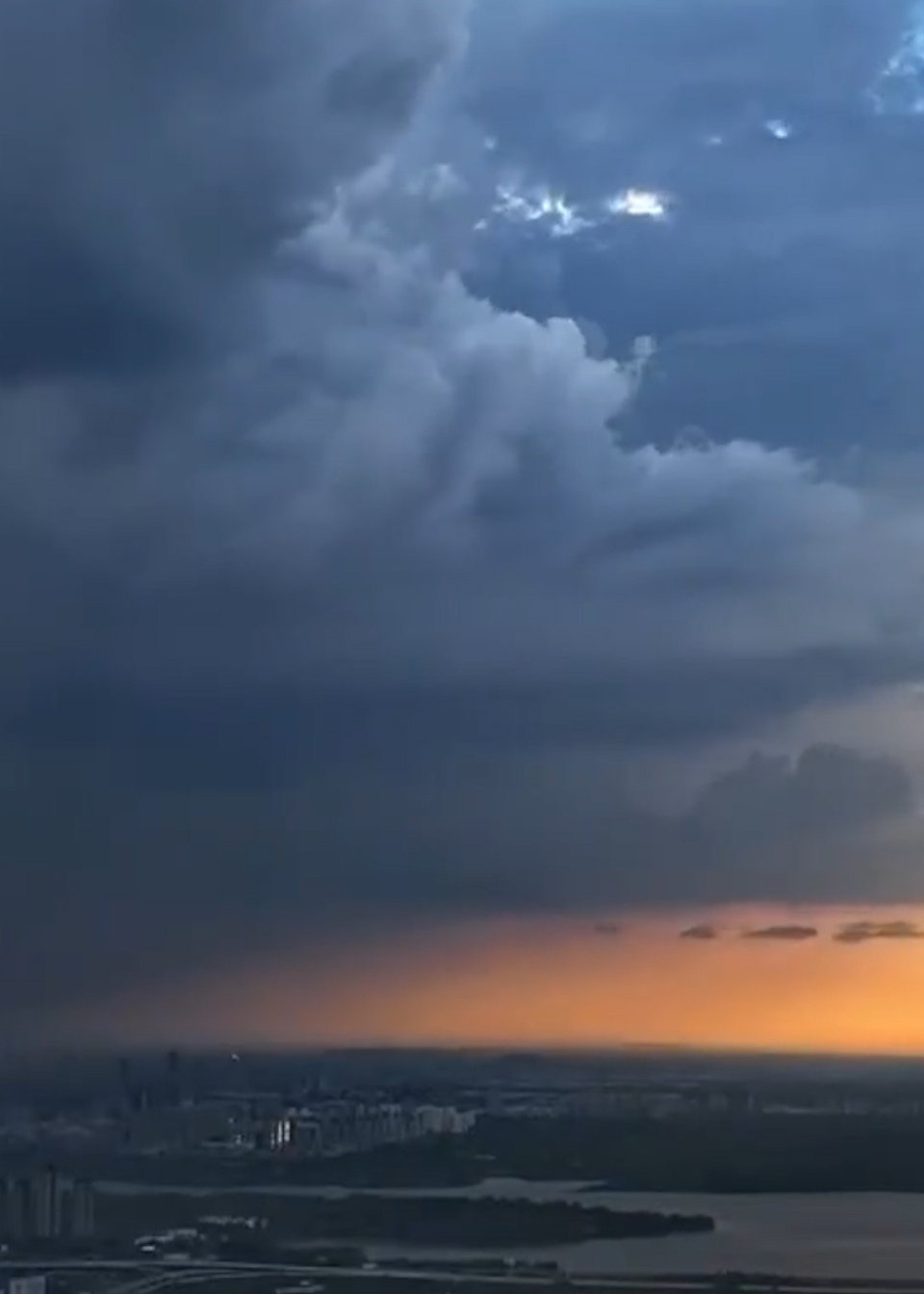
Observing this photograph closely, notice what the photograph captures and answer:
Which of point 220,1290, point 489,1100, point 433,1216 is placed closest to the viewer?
point 220,1290

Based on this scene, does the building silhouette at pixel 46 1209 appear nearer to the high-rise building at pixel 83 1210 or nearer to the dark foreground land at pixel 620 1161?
the high-rise building at pixel 83 1210

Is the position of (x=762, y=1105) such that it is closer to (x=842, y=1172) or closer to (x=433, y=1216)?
(x=842, y=1172)

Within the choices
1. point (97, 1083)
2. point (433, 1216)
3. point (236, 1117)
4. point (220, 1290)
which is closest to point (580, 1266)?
point (433, 1216)

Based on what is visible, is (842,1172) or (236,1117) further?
(236,1117)

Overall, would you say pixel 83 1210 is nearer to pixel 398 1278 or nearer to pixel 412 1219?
pixel 412 1219

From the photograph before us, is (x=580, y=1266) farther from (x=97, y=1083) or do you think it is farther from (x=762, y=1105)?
(x=97, y=1083)

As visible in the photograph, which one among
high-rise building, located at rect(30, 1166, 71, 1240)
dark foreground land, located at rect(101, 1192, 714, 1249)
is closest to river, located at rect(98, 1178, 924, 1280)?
dark foreground land, located at rect(101, 1192, 714, 1249)

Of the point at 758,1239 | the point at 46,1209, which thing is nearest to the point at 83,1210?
the point at 46,1209

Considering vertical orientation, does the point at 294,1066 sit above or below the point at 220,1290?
above

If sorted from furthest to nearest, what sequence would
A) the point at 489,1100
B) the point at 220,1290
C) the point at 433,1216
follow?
the point at 489,1100 < the point at 433,1216 < the point at 220,1290
